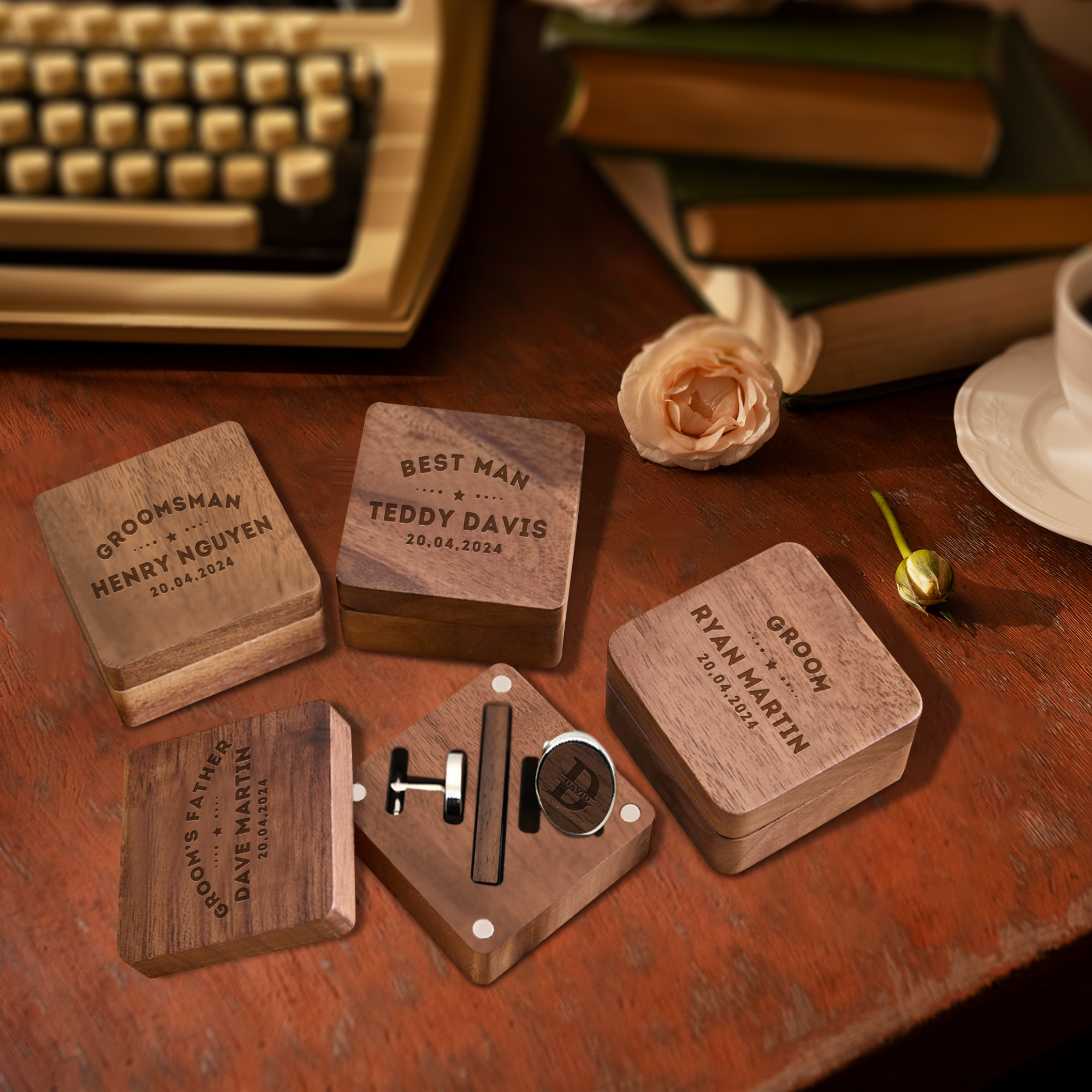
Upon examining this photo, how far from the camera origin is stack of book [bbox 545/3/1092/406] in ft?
2.03

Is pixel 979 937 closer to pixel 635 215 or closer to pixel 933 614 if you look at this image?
pixel 933 614

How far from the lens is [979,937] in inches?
21.1

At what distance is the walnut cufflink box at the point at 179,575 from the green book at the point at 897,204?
32 cm

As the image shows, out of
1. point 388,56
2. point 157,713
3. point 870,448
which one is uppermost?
point 388,56

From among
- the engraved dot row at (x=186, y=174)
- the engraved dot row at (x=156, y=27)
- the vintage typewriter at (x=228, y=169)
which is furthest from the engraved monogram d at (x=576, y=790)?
the engraved dot row at (x=156, y=27)

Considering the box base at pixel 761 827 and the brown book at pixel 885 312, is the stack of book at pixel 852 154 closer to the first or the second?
the brown book at pixel 885 312

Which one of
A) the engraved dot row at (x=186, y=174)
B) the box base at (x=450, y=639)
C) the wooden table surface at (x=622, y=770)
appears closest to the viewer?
the wooden table surface at (x=622, y=770)

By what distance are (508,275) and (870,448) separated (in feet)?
0.98

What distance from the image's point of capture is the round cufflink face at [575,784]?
55 centimetres

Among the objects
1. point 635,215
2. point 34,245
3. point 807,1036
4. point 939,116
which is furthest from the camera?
point 635,215

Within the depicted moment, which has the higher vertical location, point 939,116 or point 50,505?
point 939,116

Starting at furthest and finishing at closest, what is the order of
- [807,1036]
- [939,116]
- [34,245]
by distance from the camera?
[34,245], [939,116], [807,1036]

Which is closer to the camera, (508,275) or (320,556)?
(320,556)

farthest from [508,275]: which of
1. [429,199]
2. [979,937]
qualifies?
[979,937]
